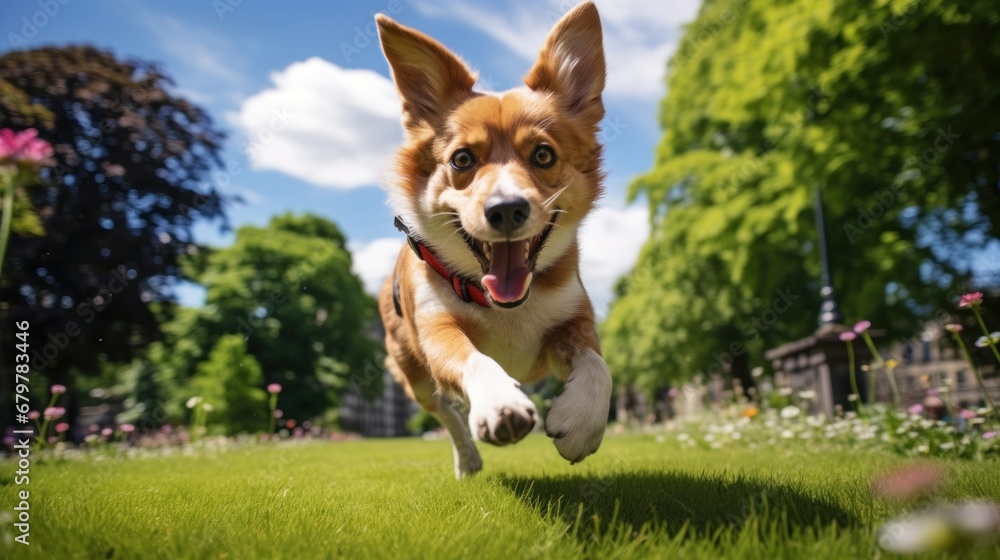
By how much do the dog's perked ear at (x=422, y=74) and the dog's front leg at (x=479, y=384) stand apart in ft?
4.15

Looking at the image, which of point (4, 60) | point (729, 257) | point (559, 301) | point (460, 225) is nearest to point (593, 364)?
point (559, 301)

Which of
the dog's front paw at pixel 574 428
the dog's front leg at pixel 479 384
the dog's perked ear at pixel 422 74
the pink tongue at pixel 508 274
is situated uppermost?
the dog's perked ear at pixel 422 74

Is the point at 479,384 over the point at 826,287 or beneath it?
beneath

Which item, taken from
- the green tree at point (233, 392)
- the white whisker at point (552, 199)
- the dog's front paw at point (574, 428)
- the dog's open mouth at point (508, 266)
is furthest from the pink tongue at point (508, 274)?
the green tree at point (233, 392)

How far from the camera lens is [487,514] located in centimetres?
300

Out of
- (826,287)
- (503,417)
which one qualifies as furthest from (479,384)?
(826,287)

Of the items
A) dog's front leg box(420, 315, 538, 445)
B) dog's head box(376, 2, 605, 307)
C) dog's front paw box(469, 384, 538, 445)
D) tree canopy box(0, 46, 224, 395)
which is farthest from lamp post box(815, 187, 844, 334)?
tree canopy box(0, 46, 224, 395)

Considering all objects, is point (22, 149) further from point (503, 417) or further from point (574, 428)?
point (574, 428)

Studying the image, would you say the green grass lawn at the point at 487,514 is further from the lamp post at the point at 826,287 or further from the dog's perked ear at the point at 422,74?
the lamp post at the point at 826,287

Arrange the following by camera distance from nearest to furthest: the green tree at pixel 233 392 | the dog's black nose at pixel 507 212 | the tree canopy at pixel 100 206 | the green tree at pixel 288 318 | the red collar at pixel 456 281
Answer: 1. the dog's black nose at pixel 507 212
2. the red collar at pixel 456 281
3. the tree canopy at pixel 100 206
4. the green tree at pixel 233 392
5. the green tree at pixel 288 318

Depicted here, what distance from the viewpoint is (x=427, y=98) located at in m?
3.93

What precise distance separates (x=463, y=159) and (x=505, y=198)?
1.96 ft

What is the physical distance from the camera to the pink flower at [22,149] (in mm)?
2449

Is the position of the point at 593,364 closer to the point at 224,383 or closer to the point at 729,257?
A: the point at 729,257
